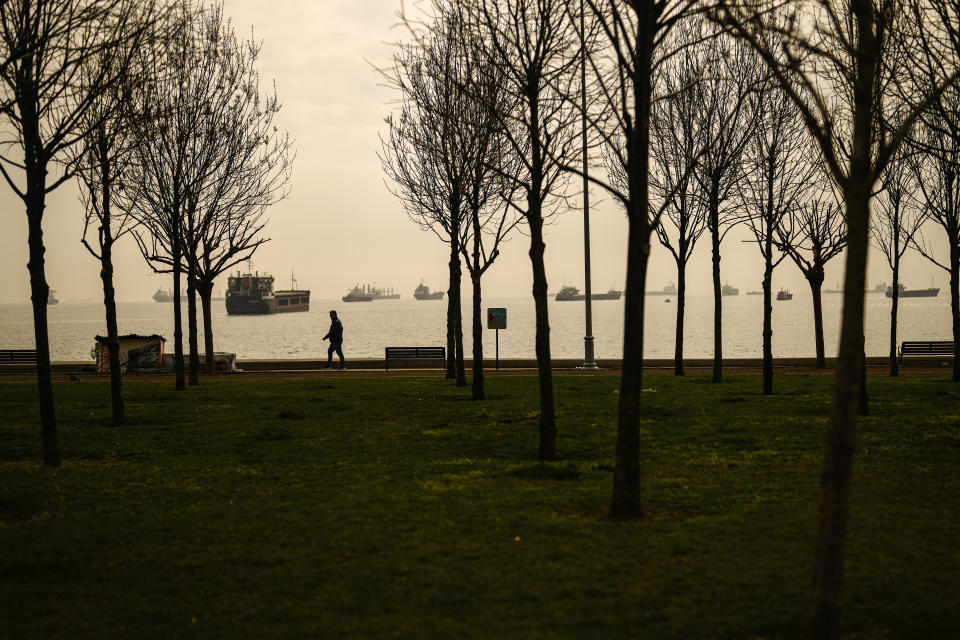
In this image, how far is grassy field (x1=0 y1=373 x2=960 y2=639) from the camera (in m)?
5.59

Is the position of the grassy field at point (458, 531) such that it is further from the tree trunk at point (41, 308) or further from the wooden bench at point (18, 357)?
the wooden bench at point (18, 357)

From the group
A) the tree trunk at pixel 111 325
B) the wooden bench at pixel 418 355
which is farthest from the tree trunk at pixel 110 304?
the wooden bench at pixel 418 355

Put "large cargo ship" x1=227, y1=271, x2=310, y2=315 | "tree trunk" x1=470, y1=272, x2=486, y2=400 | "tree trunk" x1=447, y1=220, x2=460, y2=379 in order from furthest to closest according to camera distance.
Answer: "large cargo ship" x1=227, y1=271, x2=310, y2=315, "tree trunk" x1=447, y1=220, x2=460, y2=379, "tree trunk" x1=470, y1=272, x2=486, y2=400

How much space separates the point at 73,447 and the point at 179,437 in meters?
1.58

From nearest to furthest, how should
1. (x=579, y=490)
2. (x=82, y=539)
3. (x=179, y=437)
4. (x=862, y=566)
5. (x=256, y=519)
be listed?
(x=862, y=566), (x=82, y=539), (x=256, y=519), (x=579, y=490), (x=179, y=437)

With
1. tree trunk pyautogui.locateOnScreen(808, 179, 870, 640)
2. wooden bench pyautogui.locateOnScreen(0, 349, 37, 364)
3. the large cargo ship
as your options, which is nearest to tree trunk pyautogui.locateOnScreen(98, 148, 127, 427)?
tree trunk pyautogui.locateOnScreen(808, 179, 870, 640)

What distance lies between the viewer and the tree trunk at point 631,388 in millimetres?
7816

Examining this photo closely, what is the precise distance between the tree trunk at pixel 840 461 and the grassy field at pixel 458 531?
50 cm

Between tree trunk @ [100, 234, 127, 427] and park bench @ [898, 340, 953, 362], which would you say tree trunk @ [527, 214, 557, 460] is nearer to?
tree trunk @ [100, 234, 127, 427]

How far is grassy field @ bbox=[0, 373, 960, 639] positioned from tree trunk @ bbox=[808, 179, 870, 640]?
1.64 feet

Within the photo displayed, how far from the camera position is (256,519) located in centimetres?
820

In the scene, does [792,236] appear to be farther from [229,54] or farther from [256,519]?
[256,519]

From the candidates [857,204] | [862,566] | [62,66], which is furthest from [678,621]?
[62,66]

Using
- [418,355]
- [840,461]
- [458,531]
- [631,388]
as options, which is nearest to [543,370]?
[631,388]
